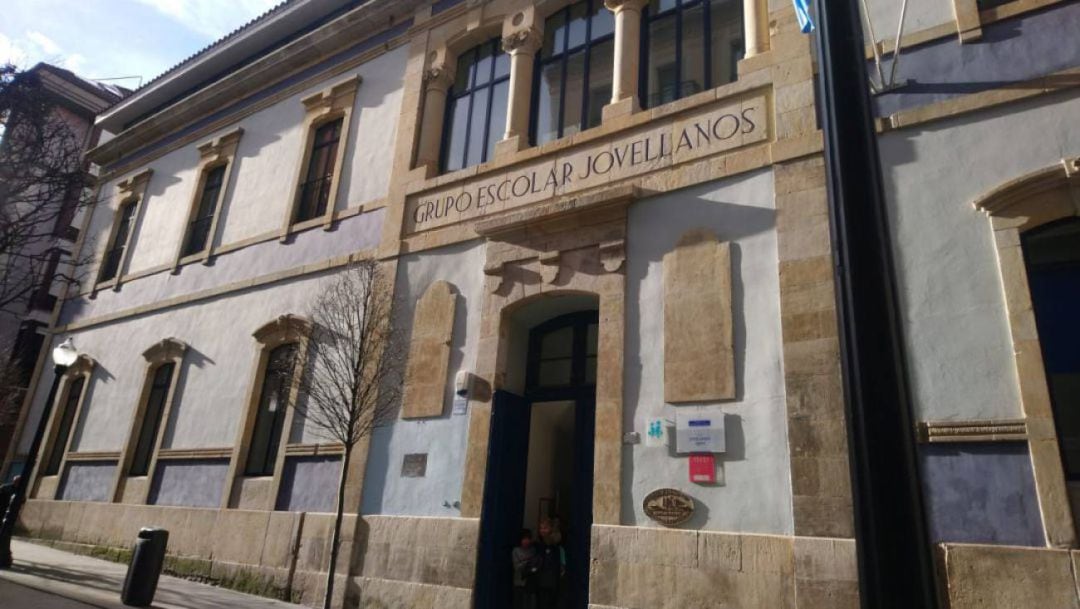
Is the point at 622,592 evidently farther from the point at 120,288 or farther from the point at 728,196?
the point at 120,288

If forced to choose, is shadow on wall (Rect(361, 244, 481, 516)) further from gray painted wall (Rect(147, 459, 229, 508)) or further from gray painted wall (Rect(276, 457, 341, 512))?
gray painted wall (Rect(147, 459, 229, 508))

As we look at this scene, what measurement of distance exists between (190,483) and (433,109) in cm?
805

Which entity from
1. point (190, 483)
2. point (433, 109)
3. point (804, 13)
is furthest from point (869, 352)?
point (190, 483)

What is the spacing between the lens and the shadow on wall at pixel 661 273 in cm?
770

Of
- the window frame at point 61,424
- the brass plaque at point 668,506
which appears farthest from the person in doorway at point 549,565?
the window frame at point 61,424

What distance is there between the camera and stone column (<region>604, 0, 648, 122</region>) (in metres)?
9.81

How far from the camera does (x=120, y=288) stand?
16.8 metres

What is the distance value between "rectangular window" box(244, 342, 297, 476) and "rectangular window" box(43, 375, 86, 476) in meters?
6.65

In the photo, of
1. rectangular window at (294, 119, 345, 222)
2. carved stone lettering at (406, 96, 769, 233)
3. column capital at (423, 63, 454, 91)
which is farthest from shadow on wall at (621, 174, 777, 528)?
rectangular window at (294, 119, 345, 222)

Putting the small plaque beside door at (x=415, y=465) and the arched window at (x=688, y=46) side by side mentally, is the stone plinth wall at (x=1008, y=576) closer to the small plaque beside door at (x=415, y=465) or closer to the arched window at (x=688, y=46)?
the small plaque beside door at (x=415, y=465)

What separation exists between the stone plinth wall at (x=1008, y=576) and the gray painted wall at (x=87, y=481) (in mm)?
14575

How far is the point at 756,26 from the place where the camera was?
9.12m

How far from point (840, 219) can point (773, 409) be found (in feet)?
16.9

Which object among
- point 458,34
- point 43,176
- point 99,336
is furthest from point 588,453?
point 99,336
